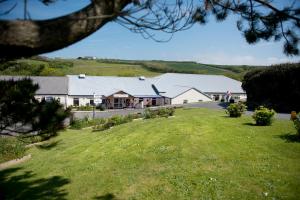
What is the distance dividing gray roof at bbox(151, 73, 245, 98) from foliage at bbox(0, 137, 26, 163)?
42.0 metres

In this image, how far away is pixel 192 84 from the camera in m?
74.1

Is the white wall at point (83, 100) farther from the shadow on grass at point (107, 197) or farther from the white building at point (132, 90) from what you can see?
the shadow on grass at point (107, 197)

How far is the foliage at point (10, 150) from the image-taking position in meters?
23.4

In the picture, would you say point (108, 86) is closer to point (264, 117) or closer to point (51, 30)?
point (264, 117)

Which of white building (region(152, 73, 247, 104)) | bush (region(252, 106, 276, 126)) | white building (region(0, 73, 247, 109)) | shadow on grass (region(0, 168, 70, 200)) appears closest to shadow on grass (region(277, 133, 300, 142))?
bush (region(252, 106, 276, 126))

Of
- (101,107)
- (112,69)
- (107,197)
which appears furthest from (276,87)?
(112,69)

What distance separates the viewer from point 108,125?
32312 millimetres

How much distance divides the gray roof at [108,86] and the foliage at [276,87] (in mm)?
23170

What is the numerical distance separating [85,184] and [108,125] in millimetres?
16939

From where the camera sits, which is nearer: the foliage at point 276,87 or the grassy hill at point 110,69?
the foliage at point 276,87

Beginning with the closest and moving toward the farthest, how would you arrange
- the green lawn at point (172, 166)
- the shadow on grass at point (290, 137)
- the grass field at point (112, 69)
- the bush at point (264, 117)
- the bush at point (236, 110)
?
the green lawn at point (172, 166) → the shadow on grass at point (290, 137) → the bush at point (264, 117) → the bush at point (236, 110) → the grass field at point (112, 69)

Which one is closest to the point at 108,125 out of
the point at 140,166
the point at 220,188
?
the point at 140,166

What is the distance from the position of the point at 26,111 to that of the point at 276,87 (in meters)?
38.1

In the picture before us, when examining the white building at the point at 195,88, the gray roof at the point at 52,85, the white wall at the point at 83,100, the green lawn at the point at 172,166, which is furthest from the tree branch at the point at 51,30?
the white building at the point at 195,88
